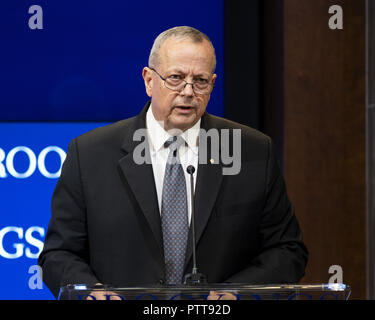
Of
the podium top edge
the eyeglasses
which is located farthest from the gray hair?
the podium top edge

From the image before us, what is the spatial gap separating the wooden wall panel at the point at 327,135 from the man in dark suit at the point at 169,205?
4.47 feet

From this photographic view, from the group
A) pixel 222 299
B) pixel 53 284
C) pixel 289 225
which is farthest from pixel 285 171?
pixel 222 299

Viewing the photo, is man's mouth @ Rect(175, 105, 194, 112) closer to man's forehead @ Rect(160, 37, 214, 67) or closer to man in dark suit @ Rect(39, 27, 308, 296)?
man in dark suit @ Rect(39, 27, 308, 296)

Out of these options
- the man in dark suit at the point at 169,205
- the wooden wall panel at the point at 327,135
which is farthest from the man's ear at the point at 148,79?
the wooden wall panel at the point at 327,135

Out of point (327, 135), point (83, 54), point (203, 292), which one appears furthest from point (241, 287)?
point (83, 54)

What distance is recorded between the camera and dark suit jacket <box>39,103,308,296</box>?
7.38 feet

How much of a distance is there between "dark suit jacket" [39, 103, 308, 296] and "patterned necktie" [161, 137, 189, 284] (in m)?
0.03

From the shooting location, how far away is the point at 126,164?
2357mm

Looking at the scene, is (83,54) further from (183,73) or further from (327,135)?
(183,73)

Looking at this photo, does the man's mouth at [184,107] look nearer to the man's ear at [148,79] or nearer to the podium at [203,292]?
the man's ear at [148,79]

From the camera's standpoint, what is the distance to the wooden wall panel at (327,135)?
Result: 3746 millimetres
